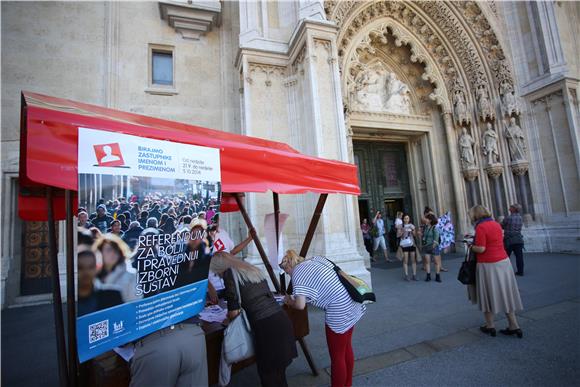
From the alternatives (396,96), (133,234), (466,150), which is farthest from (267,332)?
(466,150)

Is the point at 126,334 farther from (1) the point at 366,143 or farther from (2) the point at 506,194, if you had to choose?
(2) the point at 506,194

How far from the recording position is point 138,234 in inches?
76.0

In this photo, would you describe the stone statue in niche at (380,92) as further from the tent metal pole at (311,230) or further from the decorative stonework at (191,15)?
the tent metal pole at (311,230)

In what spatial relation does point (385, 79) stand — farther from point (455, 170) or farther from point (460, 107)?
point (455, 170)

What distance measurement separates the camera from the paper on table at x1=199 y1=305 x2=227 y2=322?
2737 mm

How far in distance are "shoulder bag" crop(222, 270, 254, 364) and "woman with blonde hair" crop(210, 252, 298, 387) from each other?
0.04m

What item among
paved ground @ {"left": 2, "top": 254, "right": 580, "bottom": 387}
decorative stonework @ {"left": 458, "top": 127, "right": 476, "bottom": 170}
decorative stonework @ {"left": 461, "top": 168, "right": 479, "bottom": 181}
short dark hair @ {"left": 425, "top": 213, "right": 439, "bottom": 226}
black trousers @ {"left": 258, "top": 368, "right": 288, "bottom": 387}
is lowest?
paved ground @ {"left": 2, "top": 254, "right": 580, "bottom": 387}

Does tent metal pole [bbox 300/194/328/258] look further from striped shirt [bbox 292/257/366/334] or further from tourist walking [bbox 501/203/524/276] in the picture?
tourist walking [bbox 501/203/524/276]

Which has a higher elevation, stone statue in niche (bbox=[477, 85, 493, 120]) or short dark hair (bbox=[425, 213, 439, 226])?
stone statue in niche (bbox=[477, 85, 493, 120])

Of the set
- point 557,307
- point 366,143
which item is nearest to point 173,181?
point 557,307

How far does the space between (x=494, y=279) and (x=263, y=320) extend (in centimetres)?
329

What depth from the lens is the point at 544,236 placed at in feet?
34.1

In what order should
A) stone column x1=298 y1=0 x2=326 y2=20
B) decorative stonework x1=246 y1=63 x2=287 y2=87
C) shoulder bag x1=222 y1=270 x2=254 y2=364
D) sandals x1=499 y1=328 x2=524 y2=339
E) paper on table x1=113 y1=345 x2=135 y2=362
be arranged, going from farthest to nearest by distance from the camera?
decorative stonework x1=246 y1=63 x2=287 y2=87 → stone column x1=298 y1=0 x2=326 y2=20 → sandals x1=499 y1=328 x2=524 y2=339 → shoulder bag x1=222 y1=270 x2=254 y2=364 → paper on table x1=113 y1=345 x2=135 y2=362

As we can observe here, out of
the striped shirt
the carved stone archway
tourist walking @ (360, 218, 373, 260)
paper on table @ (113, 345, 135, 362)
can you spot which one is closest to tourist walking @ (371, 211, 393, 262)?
tourist walking @ (360, 218, 373, 260)
